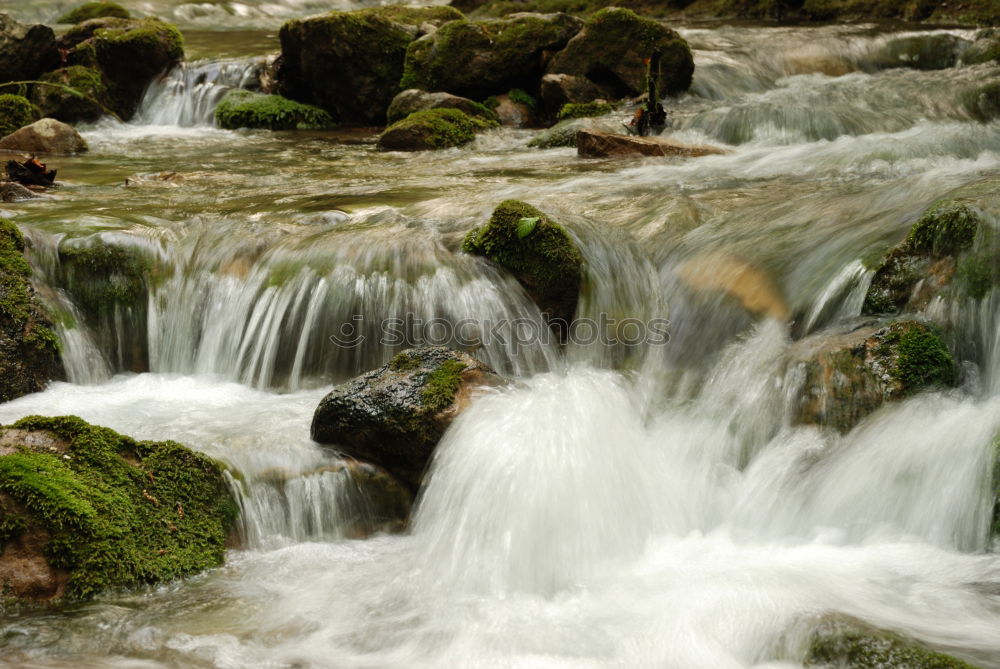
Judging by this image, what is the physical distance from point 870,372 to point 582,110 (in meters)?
8.51

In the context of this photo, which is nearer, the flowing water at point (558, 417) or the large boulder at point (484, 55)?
the flowing water at point (558, 417)

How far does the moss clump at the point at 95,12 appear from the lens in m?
21.8

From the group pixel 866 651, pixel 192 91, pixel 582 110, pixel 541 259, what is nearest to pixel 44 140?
pixel 192 91

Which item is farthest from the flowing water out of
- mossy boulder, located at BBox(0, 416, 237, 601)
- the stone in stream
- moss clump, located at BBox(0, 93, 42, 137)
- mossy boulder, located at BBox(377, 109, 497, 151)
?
moss clump, located at BBox(0, 93, 42, 137)

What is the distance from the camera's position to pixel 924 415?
463cm

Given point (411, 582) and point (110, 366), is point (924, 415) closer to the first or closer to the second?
point (411, 582)

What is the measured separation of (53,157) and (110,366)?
6.19 metres

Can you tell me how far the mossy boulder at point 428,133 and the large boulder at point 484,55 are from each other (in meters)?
1.78

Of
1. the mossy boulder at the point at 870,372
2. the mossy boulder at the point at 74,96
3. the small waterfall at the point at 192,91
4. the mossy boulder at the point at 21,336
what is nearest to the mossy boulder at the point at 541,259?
the mossy boulder at the point at 870,372

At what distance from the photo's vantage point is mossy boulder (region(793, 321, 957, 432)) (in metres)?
A: 4.77

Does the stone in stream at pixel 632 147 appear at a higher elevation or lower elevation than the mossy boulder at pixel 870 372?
higher

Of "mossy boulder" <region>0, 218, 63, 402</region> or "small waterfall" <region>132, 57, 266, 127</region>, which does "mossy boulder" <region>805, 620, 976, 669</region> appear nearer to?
"mossy boulder" <region>0, 218, 63, 402</region>

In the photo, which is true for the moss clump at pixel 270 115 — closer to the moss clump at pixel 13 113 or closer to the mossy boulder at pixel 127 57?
the mossy boulder at pixel 127 57

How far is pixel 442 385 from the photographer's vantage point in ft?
16.5
